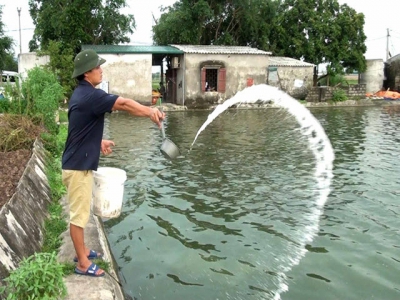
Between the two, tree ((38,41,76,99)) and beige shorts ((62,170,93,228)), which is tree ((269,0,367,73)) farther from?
beige shorts ((62,170,93,228))

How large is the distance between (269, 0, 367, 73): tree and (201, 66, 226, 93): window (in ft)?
29.4

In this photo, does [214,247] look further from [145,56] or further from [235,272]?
[145,56]

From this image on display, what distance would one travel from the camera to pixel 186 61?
2991 centimetres

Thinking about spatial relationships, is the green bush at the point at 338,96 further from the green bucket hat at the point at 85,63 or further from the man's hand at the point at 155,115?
the green bucket hat at the point at 85,63

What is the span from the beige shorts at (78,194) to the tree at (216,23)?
30024 mm

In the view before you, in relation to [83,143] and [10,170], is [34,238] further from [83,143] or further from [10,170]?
[10,170]

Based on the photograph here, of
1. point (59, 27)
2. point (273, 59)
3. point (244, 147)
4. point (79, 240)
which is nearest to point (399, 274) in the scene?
point (79, 240)

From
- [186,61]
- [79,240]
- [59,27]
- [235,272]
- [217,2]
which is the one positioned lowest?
[235,272]

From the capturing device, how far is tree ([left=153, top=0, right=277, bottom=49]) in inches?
1324

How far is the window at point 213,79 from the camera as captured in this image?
100ft

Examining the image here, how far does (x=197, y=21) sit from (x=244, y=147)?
73.3 feet

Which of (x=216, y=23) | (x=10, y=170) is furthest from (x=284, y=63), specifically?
(x=10, y=170)

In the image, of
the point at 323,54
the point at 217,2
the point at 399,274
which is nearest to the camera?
the point at 399,274

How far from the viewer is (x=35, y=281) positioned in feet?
11.4
